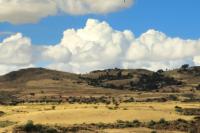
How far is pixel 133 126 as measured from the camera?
252 ft

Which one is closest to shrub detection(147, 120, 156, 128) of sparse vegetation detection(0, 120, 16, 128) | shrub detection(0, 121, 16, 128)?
sparse vegetation detection(0, 120, 16, 128)

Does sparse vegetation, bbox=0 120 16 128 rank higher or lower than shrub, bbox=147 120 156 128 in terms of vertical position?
higher

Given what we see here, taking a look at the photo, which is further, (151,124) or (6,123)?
(6,123)

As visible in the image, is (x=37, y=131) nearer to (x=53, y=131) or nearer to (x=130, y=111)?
(x=53, y=131)

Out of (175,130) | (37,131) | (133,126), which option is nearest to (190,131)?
(175,130)

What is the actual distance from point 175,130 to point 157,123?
6.71 meters

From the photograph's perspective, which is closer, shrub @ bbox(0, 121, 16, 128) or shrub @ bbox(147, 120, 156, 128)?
shrub @ bbox(147, 120, 156, 128)

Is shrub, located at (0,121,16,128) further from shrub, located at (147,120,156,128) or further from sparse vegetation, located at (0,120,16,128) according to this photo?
shrub, located at (147,120,156,128)

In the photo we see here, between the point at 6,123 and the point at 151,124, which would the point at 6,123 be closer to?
the point at 6,123

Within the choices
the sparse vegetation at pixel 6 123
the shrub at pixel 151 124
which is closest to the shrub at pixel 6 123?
the sparse vegetation at pixel 6 123

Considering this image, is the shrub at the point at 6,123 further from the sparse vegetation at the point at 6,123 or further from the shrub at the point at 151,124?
the shrub at the point at 151,124

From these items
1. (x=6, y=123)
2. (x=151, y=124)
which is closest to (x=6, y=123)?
(x=6, y=123)

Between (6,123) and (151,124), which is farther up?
(6,123)

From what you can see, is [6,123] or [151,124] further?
[6,123]
